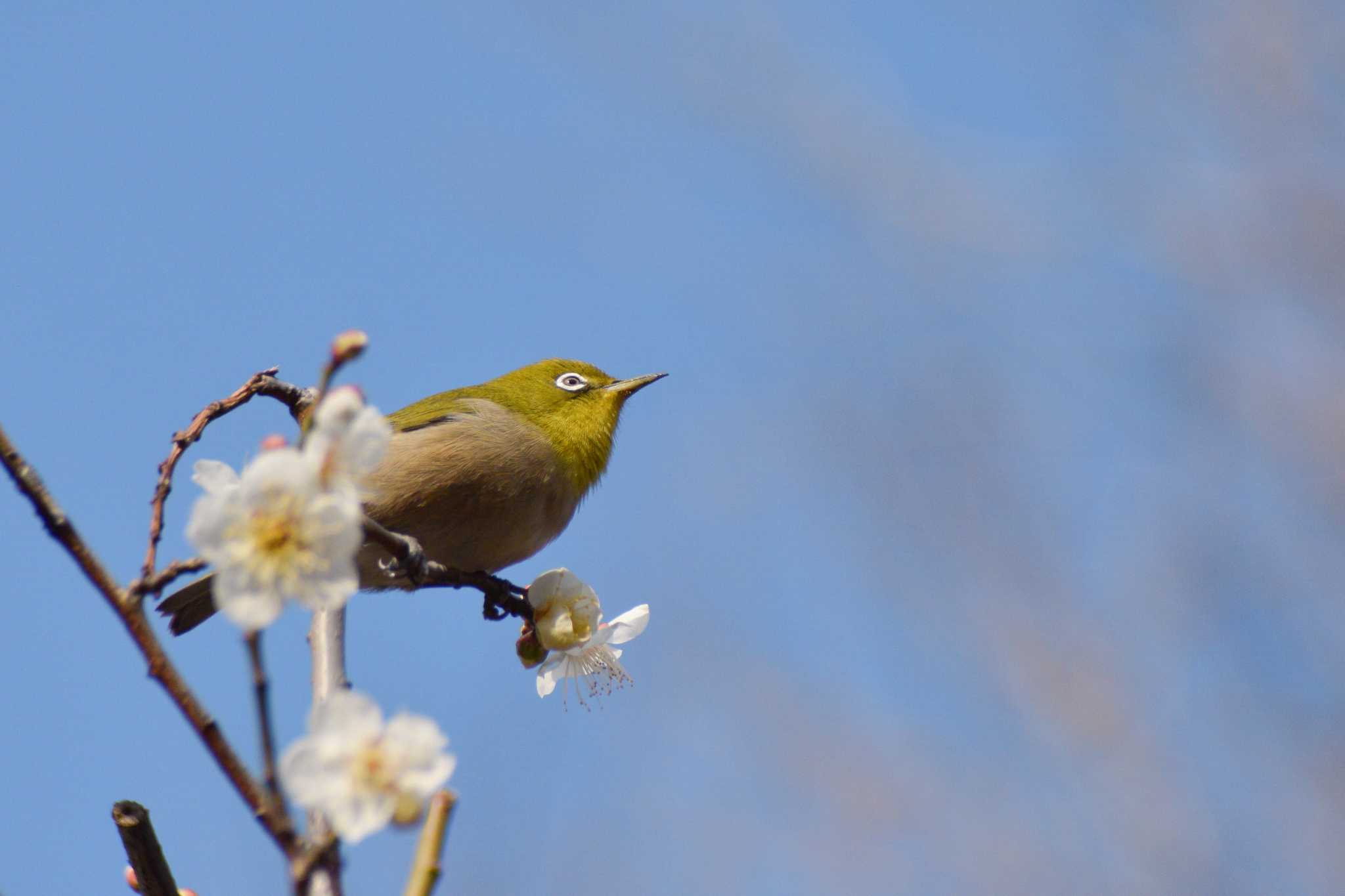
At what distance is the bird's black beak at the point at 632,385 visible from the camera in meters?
7.59

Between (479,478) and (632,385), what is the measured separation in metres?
1.55

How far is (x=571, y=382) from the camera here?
7.61 meters

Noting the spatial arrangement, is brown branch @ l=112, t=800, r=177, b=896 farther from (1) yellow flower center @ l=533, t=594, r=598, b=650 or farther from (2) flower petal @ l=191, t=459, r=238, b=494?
(1) yellow flower center @ l=533, t=594, r=598, b=650

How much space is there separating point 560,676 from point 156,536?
194 cm

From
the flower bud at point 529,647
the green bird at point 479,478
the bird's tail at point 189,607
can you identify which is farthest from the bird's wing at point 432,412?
the flower bud at point 529,647

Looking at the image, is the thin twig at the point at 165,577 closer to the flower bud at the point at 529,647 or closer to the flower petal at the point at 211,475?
the flower petal at the point at 211,475

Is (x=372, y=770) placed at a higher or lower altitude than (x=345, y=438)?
lower

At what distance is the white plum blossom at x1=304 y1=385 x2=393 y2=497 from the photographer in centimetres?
192

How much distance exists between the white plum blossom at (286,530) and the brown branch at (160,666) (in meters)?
0.16

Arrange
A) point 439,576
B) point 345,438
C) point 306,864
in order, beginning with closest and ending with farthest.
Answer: point 306,864
point 345,438
point 439,576

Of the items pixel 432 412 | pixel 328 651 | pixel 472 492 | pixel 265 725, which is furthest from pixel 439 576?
pixel 432 412

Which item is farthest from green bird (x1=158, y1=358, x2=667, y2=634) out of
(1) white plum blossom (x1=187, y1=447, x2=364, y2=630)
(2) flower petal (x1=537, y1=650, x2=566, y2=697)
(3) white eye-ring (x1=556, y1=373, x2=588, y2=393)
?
(1) white plum blossom (x1=187, y1=447, x2=364, y2=630)

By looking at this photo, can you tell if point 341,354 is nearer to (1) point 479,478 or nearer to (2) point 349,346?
(2) point 349,346

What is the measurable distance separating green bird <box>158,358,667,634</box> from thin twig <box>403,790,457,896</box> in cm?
365
